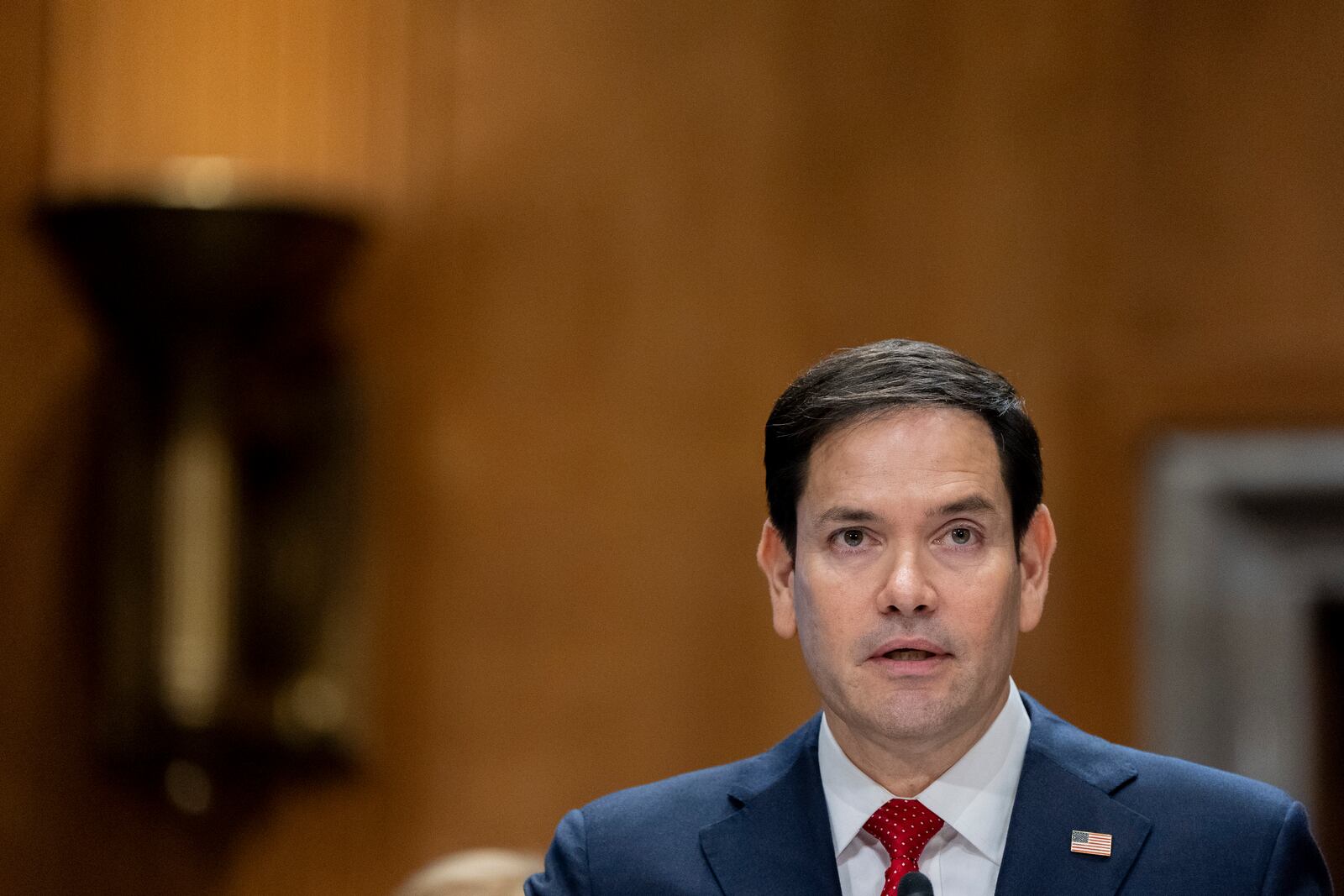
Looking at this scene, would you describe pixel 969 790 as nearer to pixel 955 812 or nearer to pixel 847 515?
pixel 955 812

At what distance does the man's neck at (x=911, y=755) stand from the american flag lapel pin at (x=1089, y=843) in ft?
0.38

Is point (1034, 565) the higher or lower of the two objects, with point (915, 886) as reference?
higher

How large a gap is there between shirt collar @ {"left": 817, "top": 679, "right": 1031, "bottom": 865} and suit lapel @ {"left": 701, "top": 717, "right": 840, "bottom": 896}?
2cm

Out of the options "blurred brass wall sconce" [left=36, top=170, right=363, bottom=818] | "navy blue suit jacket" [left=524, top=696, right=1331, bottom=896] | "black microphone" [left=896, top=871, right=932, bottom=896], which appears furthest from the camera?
"blurred brass wall sconce" [left=36, top=170, right=363, bottom=818]

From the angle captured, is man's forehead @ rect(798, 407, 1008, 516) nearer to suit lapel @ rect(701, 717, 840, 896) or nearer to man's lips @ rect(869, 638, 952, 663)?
man's lips @ rect(869, 638, 952, 663)

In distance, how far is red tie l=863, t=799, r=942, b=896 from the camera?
1.72m

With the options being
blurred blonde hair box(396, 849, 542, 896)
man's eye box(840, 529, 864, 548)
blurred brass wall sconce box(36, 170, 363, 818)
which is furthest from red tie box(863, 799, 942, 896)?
blurred brass wall sconce box(36, 170, 363, 818)

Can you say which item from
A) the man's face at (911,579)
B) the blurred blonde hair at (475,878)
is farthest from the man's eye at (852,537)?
the blurred blonde hair at (475,878)

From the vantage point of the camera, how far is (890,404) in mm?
1757

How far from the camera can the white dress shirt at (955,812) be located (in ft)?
5.70

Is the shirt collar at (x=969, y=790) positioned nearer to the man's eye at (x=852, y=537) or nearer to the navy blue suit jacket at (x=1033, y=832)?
the navy blue suit jacket at (x=1033, y=832)

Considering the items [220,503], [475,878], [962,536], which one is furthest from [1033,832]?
[220,503]

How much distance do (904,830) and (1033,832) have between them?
106 millimetres

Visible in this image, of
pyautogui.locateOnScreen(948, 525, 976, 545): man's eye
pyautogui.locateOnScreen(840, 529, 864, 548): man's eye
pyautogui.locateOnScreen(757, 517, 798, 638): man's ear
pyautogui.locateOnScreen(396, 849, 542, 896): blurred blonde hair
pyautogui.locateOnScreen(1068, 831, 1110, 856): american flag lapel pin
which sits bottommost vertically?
pyautogui.locateOnScreen(396, 849, 542, 896): blurred blonde hair
